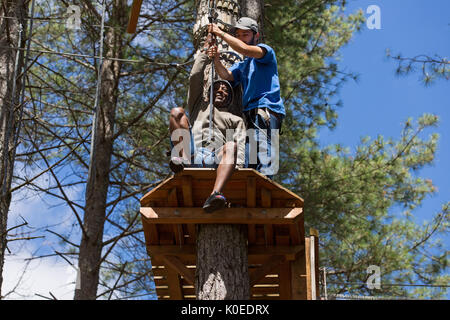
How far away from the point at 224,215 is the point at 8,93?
3.55m

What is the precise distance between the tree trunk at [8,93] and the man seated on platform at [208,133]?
7.18ft

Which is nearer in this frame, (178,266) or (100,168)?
(178,266)

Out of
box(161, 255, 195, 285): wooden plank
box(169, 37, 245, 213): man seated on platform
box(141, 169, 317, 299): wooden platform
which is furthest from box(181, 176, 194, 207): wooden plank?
box(161, 255, 195, 285): wooden plank

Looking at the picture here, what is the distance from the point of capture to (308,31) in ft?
28.2

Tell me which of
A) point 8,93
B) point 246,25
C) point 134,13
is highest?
point 134,13

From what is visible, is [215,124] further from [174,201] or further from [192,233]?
[192,233]

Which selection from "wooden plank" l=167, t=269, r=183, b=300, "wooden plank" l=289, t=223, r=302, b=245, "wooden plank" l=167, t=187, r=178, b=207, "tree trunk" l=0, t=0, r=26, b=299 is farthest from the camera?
"tree trunk" l=0, t=0, r=26, b=299

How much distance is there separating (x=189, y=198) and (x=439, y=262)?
575cm

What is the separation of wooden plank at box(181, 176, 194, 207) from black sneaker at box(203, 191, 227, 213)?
0.19 m

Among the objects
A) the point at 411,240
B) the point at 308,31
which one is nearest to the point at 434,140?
the point at 411,240

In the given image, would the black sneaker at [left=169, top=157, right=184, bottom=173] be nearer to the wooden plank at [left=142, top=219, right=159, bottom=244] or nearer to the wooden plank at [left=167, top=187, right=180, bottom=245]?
the wooden plank at [left=167, top=187, right=180, bottom=245]

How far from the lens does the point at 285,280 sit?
5180mm

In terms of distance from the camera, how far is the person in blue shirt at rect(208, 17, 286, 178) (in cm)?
469

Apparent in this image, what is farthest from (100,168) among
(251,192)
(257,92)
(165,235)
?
(251,192)
